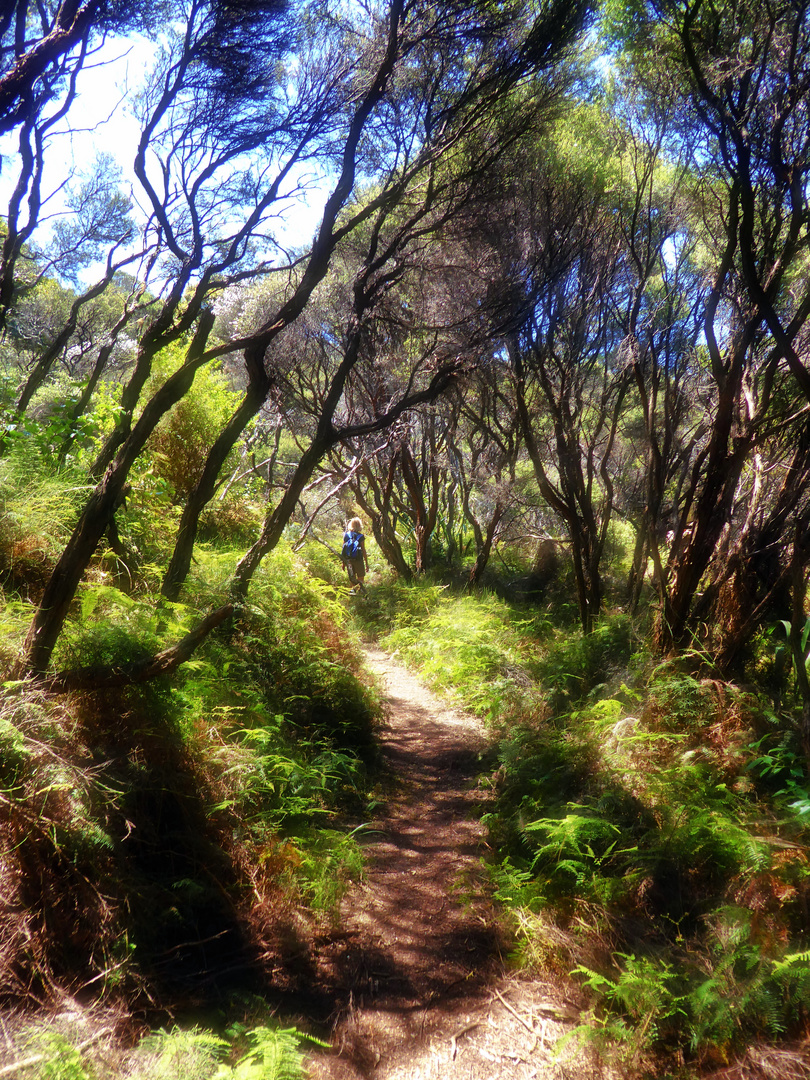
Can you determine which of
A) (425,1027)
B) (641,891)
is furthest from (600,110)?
(425,1027)

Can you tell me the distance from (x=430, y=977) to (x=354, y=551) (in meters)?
9.95

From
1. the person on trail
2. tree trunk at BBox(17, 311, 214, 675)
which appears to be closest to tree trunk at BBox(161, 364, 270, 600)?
tree trunk at BBox(17, 311, 214, 675)

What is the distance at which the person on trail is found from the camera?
511 inches

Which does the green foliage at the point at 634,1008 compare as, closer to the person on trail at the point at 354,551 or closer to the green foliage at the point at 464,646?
the green foliage at the point at 464,646

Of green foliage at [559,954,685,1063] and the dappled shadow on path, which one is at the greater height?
green foliage at [559,954,685,1063]

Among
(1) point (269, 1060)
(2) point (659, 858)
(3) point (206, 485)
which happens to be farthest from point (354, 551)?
(1) point (269, 1060)

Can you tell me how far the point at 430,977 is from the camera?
3408 mm

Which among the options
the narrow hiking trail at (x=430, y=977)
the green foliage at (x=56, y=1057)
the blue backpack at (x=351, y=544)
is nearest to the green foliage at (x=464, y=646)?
the blue backpack at (x=351, y=544)

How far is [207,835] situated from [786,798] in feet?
12.1

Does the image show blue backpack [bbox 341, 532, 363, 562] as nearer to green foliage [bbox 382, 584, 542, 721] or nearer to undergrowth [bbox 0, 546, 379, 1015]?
green foliage [bbox 382, 584, 542, 721]

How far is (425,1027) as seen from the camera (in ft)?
10.0

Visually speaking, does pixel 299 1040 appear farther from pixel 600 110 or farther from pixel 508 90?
pixel 600 110

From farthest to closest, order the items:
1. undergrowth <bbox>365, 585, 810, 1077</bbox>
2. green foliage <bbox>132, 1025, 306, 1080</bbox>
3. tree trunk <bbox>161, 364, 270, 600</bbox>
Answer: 1. tree trunk <bbox>161, 364, 270, 600</bbox>
2. undergrowth <bbox>365, 585, 810, 1077</bbox>
3. green foliage <bbox>132, 1025, 306, 1080</bbox>

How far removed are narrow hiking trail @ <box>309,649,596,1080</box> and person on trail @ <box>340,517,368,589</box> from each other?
25.9 feet
